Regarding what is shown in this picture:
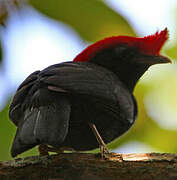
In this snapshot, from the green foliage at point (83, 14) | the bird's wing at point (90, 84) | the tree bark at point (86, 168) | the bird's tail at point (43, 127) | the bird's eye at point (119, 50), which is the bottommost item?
the tree bark at point (86, 168)

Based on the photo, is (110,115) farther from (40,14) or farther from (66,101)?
(40,14)

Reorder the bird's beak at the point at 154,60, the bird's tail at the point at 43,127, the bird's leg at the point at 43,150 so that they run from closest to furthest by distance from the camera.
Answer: the bird's tail at the point at 43,127, the bird's leg at the point at 43,150, the bird's beak at the point at 154,60

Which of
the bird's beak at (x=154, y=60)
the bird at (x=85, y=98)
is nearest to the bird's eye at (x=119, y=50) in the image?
the bird at (x=85, y=98)

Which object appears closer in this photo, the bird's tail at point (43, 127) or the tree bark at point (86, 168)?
the bird's tail at point (43, 127)

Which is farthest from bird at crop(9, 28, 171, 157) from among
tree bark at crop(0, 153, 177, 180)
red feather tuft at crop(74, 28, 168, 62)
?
tree bark at crop(0, 153, 177, 180)

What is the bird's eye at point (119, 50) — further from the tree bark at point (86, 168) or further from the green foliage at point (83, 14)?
the tree bark at point (86, 168)

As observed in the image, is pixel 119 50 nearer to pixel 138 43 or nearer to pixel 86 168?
pixel 138 43
